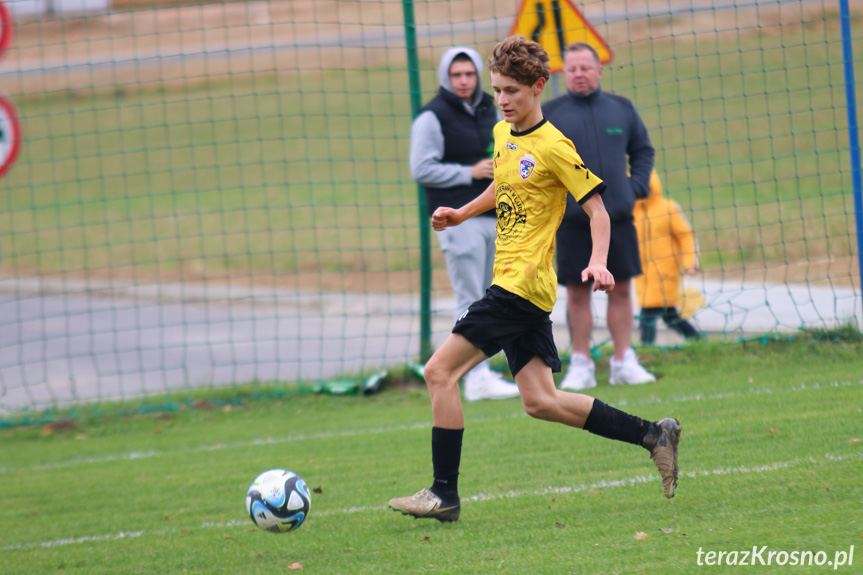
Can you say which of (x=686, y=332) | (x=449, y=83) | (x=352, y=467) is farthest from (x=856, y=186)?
(x=352, y=467)

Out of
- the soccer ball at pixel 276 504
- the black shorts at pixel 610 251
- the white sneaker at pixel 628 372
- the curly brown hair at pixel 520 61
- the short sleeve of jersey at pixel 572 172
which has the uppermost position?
the curly brown hair at pixel 520 61

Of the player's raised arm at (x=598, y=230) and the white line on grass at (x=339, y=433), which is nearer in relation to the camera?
the player's raised arm at (x=598, y=230)

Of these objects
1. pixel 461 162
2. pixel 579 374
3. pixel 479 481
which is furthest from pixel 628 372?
pixel 479 481

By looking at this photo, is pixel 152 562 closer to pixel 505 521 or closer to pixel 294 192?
pixel 505 521

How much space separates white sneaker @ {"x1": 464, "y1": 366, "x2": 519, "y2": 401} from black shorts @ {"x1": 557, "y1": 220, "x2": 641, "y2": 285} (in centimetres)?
91

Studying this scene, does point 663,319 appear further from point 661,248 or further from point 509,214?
point 509,214

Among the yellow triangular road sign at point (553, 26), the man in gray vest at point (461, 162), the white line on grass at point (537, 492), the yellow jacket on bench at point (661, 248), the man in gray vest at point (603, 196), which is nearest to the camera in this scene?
the white line on grass at point (537, 492)

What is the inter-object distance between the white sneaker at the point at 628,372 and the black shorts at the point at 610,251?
2.03ft

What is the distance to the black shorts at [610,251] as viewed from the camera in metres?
6.47

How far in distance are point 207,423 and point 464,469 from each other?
2.83 m

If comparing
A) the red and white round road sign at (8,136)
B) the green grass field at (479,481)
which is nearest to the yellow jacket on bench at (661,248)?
the green grass field at (479,481)

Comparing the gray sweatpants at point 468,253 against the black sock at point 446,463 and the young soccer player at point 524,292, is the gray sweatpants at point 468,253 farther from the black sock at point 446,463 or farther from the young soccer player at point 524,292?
the black sock at point 446,463

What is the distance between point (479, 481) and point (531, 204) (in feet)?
5.26

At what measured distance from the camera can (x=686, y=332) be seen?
793 cm
